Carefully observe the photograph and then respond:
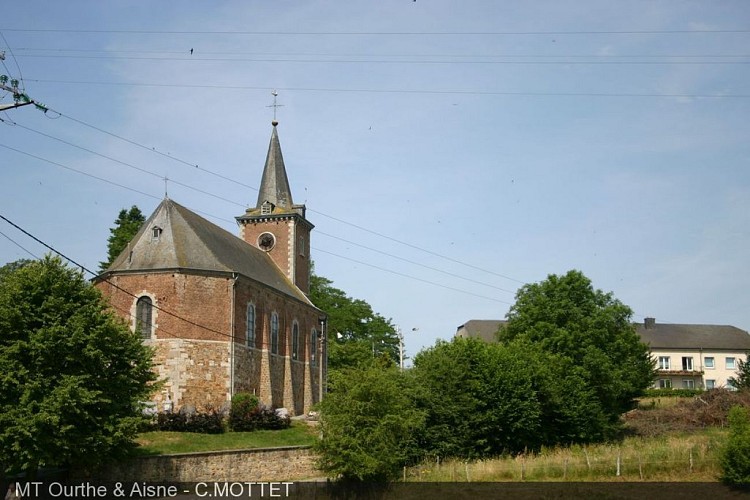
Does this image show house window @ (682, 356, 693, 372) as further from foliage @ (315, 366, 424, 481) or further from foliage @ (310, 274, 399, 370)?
foliage @ (315, 366, 424, 481)

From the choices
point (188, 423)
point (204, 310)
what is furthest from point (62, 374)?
point (204, 310)

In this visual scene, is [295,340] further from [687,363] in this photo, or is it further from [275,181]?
[687,363]

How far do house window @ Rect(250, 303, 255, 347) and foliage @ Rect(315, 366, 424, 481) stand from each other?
15481mm

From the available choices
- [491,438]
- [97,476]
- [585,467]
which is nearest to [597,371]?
[491,438]

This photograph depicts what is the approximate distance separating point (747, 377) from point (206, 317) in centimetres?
3761

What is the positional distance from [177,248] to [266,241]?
46.7 feet

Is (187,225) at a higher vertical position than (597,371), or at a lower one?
higher

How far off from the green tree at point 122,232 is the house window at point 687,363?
53.5m

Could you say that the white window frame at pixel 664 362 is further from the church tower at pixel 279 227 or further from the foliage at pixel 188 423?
the foliage at pixel 188 423

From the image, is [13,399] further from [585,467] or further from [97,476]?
[585,467]

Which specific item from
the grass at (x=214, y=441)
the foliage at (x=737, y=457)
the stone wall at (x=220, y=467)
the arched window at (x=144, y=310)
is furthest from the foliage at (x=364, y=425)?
the arched window at (x=144, y=310)

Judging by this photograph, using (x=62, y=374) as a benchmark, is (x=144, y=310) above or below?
above

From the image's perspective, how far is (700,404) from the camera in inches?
2068

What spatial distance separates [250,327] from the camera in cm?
4703
